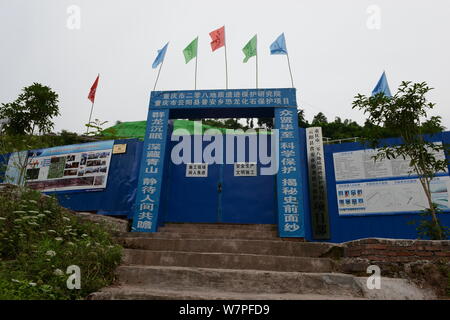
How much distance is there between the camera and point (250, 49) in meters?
9.36

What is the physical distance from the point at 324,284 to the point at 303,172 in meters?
4.56

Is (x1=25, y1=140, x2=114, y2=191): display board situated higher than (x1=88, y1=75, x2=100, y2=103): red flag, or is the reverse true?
(x1=88, y1=75, x2=100, y2=103): red flag

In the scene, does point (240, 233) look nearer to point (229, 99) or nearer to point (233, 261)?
point (233, 261)

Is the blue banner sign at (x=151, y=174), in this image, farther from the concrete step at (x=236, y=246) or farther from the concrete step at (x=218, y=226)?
the concrete step at (x=236, y=246)

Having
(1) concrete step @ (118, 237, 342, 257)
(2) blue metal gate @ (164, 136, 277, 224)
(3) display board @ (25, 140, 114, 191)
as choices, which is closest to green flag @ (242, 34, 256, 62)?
(2) blue metal gate @ (164, 136, 277, 224)

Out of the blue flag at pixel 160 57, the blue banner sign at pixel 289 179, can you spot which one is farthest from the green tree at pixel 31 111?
the blue banner sign at pixel 289 179

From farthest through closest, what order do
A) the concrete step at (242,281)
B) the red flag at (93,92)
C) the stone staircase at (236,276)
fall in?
the red flag at (93,92), the concrete step at (242,281), the stone staircase at (236,276)

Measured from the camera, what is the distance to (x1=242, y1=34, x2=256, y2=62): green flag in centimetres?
930

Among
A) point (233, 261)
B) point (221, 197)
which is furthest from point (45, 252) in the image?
point (221, 197)

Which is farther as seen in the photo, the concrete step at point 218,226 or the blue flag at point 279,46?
the blue flag at point 279,46

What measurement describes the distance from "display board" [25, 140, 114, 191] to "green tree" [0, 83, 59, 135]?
5276 mm

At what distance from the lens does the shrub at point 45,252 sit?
104 inches

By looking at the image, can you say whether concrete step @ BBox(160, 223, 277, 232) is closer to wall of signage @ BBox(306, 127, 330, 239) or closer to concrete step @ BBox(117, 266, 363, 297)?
wall of signage @ BBox(306, 127, 330, 239)
